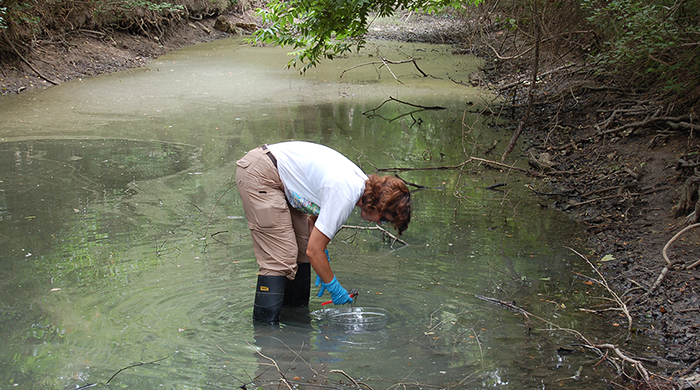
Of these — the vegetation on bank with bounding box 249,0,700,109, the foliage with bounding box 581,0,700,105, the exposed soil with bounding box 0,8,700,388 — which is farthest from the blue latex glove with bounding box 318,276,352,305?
the foliage with bounding box 581,0,700,105

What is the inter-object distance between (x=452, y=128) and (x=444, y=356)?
6622 mm

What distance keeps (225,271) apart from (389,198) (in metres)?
1.83

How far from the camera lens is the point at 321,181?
285cm

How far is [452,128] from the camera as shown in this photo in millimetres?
9273

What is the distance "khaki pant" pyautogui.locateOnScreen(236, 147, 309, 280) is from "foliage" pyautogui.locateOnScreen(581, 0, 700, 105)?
4585 mm

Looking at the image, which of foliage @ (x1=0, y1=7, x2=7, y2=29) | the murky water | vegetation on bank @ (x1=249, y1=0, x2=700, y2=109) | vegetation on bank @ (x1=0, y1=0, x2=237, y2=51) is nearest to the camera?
the murky water

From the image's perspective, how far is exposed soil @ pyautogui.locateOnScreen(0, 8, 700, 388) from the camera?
11.8ft

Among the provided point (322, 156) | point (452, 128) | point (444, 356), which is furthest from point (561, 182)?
point (322, 156)

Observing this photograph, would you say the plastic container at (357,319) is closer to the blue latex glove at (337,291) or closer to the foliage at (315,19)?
the blue latex glove at (337,291)

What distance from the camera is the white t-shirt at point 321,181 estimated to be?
2773mm

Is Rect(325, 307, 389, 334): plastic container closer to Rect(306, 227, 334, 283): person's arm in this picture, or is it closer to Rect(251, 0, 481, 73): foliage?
Rect(306, 227, 334, 283): person's arm

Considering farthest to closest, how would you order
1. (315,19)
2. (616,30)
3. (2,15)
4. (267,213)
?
(2,15) → (616,30) → (315,19) → (267,213)

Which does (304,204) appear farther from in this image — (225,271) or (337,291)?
(225,271)

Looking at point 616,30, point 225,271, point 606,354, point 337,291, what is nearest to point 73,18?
point 225,271
